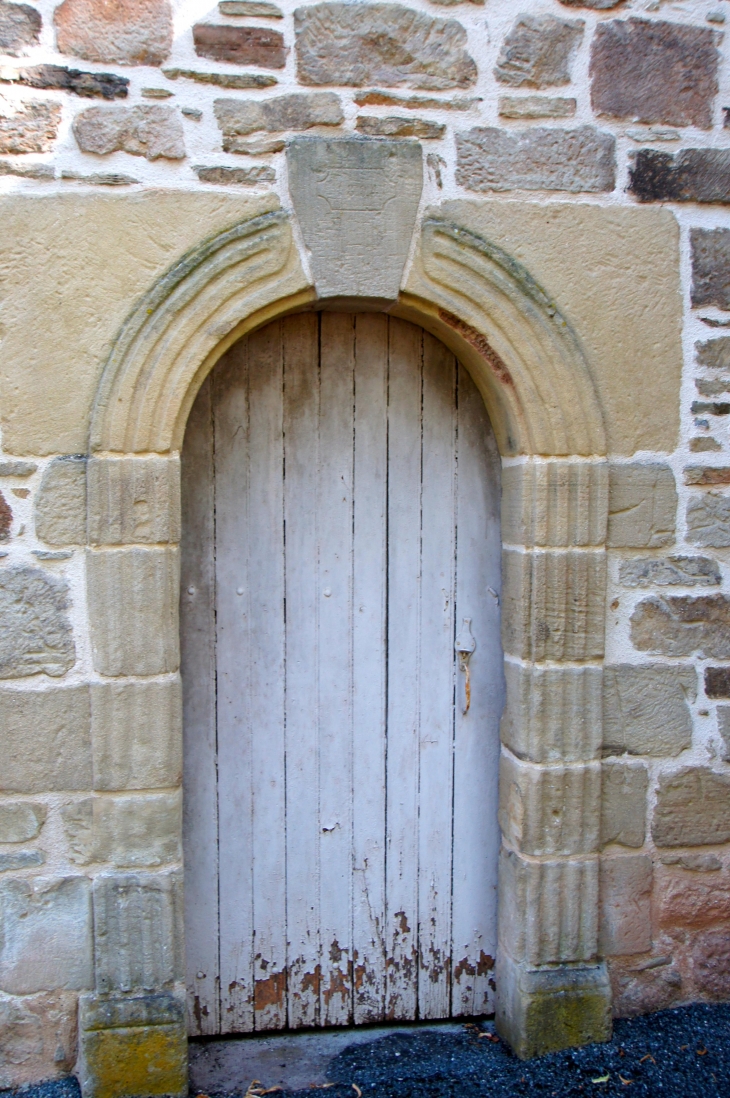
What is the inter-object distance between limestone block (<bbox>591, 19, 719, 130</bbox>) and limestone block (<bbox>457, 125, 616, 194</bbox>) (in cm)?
12

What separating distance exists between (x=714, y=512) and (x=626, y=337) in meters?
0.63

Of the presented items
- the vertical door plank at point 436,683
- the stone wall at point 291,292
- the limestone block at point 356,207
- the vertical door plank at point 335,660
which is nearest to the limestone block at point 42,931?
the stone wall at point 291,292

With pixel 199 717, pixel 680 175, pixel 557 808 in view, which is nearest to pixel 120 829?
pixel 199 717

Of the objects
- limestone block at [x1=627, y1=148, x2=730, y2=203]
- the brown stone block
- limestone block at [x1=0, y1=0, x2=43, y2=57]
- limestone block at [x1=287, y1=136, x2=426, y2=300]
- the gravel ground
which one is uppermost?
limestone block at [x1=0, y1=0, x2=43, y2=57]

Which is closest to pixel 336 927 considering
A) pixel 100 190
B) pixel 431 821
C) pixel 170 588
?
pixel 431 821

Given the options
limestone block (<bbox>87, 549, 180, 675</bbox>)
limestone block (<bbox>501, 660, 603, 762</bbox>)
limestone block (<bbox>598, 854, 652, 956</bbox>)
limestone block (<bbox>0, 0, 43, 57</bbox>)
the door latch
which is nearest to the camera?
limestone block (<bbox>0, 0, 43, 57</bbox>)

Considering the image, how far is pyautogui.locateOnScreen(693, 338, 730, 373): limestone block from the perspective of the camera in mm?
2732

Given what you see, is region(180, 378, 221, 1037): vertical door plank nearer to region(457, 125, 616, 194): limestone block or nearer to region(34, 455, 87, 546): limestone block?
region(34, 455, 87, 546): limestone block

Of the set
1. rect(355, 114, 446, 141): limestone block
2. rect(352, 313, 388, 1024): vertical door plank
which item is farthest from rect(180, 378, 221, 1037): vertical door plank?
rect(355, 114, 446, 141): limestone block

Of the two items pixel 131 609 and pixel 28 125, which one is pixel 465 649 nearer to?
pixel 131 609

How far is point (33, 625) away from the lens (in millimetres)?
2490

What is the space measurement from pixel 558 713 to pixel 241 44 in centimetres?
220

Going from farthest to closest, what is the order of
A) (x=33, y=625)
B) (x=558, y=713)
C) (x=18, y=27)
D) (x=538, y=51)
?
(x=558, y=713)
(x=538, y=51)
(x=33, y=625)
(x=18, y=27)

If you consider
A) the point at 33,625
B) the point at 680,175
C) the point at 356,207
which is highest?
the point at 680,175
